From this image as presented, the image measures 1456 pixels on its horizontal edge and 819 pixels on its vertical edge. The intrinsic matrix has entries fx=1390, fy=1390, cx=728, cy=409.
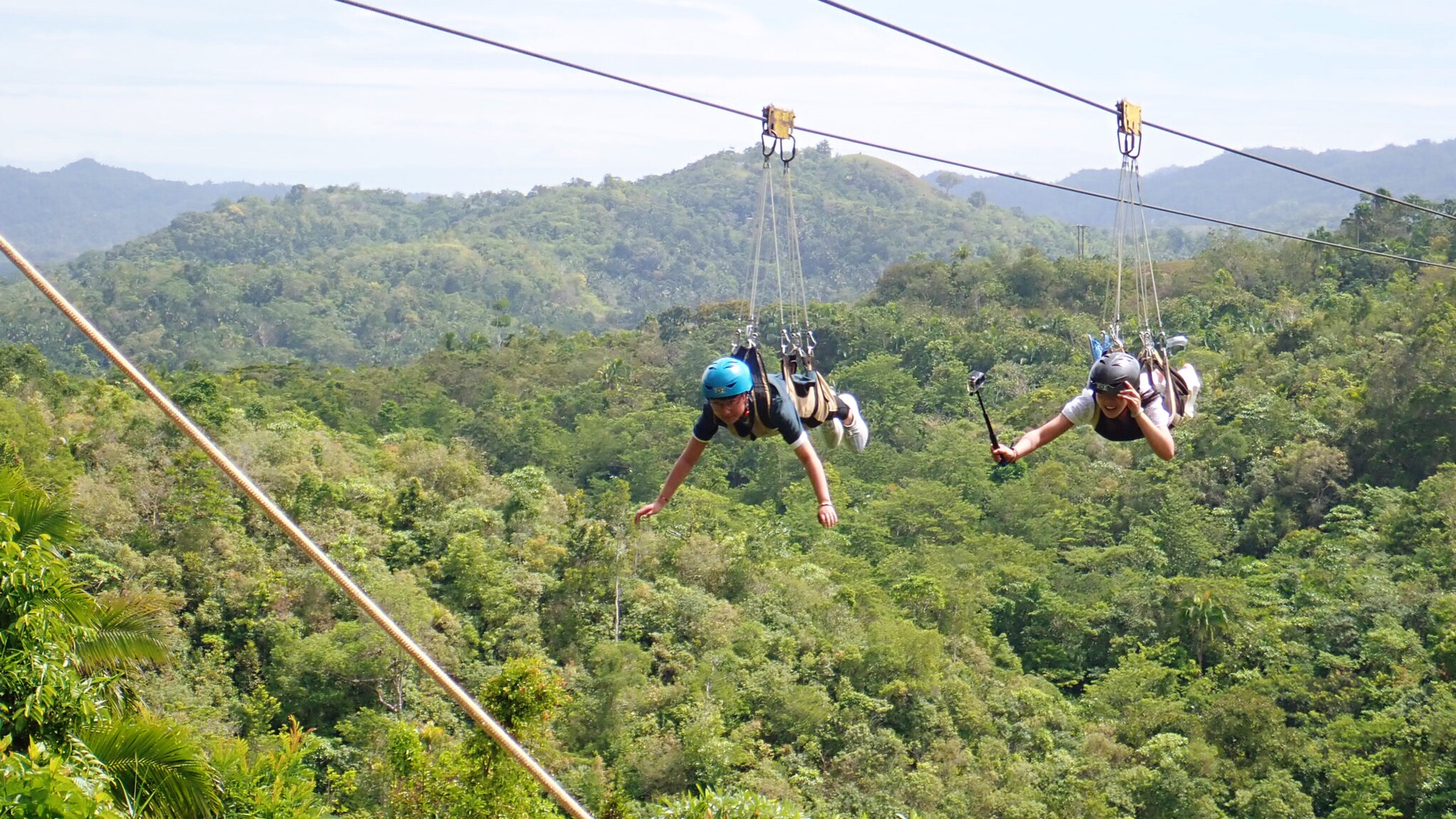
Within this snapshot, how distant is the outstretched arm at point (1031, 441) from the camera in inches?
187

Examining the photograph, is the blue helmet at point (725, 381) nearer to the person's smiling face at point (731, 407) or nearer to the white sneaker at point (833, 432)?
the person's smiling face at point (731, 407)

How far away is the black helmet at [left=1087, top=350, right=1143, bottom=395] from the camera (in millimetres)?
5004

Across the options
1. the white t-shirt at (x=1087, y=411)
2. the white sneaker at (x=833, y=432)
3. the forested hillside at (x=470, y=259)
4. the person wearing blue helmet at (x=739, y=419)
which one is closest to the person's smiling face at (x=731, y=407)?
the person wearing blue helmet at (x=739, y=419)

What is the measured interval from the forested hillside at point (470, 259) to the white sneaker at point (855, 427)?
50688 millimetres

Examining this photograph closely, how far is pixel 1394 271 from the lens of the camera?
3750cm

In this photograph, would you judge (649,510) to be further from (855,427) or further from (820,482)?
(855,427)

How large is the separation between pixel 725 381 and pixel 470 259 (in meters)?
87.9

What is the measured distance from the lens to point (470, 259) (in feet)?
297

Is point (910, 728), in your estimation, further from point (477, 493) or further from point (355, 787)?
point (477, 493)

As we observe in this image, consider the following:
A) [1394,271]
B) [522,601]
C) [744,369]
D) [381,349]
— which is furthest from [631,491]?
[381,349]

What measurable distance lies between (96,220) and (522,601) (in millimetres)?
194956

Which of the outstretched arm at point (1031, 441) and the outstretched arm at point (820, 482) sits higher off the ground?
the outstretched arm at point (1031, 441)

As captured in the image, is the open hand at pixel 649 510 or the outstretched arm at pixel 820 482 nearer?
the outstretched arm at pixel 820 482

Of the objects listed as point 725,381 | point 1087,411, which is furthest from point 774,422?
point 1087,411
